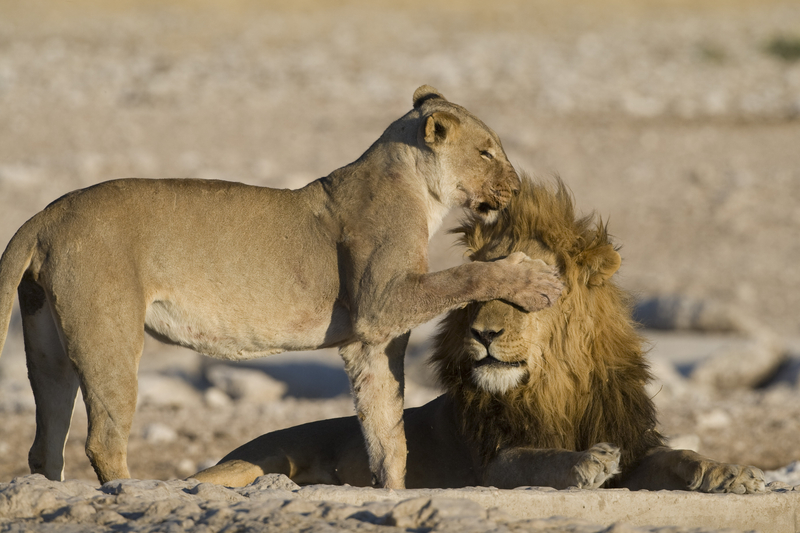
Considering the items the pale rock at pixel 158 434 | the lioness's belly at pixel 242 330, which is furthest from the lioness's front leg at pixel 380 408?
the pale rock at pixel 158 434

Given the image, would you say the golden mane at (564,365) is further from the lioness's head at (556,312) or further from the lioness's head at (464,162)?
the lioness's head at (464,162)

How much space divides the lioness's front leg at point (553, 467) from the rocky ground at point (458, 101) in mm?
703

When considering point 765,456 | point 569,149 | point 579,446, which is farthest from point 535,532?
point 569,149

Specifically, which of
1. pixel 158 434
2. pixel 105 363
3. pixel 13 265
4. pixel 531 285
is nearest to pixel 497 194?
pixel 531 285

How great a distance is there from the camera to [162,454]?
23.5ft

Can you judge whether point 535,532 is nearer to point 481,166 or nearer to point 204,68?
point 481,166

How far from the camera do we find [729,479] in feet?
12.2

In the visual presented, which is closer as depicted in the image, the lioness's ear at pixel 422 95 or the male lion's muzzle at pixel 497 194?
the male lion's muzzle at pixel 497 194

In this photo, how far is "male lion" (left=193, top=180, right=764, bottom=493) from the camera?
13.3 ft

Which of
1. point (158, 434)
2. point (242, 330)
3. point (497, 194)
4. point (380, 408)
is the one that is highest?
point (497, 194)

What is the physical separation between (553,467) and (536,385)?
1.36 feet

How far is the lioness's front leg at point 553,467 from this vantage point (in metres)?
3.75

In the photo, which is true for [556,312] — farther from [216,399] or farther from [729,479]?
[216,399]

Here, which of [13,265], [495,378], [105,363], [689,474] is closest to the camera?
[105,363]
